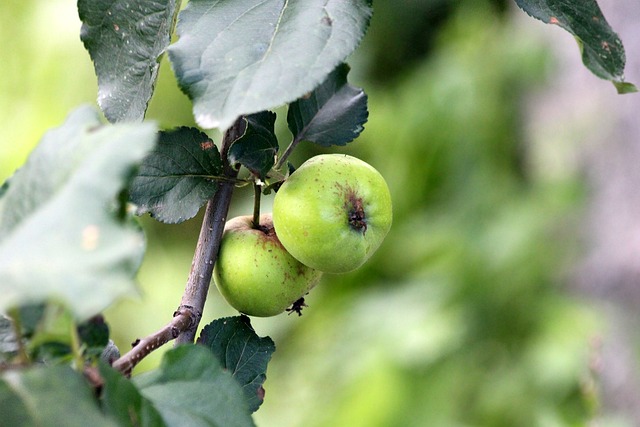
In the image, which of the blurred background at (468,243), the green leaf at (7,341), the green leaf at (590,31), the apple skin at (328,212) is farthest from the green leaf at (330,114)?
the blurred background at (468,243)

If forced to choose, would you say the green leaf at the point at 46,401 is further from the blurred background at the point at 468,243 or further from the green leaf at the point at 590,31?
the blurred background at the point at 468,243

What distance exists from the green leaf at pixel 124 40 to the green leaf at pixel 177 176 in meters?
0.04

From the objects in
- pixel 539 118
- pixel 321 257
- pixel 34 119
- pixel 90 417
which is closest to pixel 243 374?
pixel 321 257

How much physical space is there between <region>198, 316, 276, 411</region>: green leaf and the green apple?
0.10 feet

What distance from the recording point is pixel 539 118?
2.41 m

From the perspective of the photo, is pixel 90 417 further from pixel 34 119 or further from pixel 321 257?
pixel 34 119

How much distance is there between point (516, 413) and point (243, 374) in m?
1.44

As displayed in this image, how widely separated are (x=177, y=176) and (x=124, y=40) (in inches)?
4.2

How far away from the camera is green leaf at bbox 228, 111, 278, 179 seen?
0.52 metres

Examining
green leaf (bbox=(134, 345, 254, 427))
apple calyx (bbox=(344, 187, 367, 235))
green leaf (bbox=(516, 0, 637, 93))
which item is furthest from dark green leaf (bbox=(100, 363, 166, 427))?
green leaf (bbox=(516, 0, 637, 93))

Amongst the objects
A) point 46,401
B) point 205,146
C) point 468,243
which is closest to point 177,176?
point 205,146

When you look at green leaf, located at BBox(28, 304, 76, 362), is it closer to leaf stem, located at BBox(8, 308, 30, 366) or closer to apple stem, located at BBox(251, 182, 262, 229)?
leaf stem, located at BBox(8, 308, 30, 366)

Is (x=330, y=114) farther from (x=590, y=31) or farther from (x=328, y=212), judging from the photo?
(x=590, y=31)

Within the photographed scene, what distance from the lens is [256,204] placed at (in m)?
0.60
